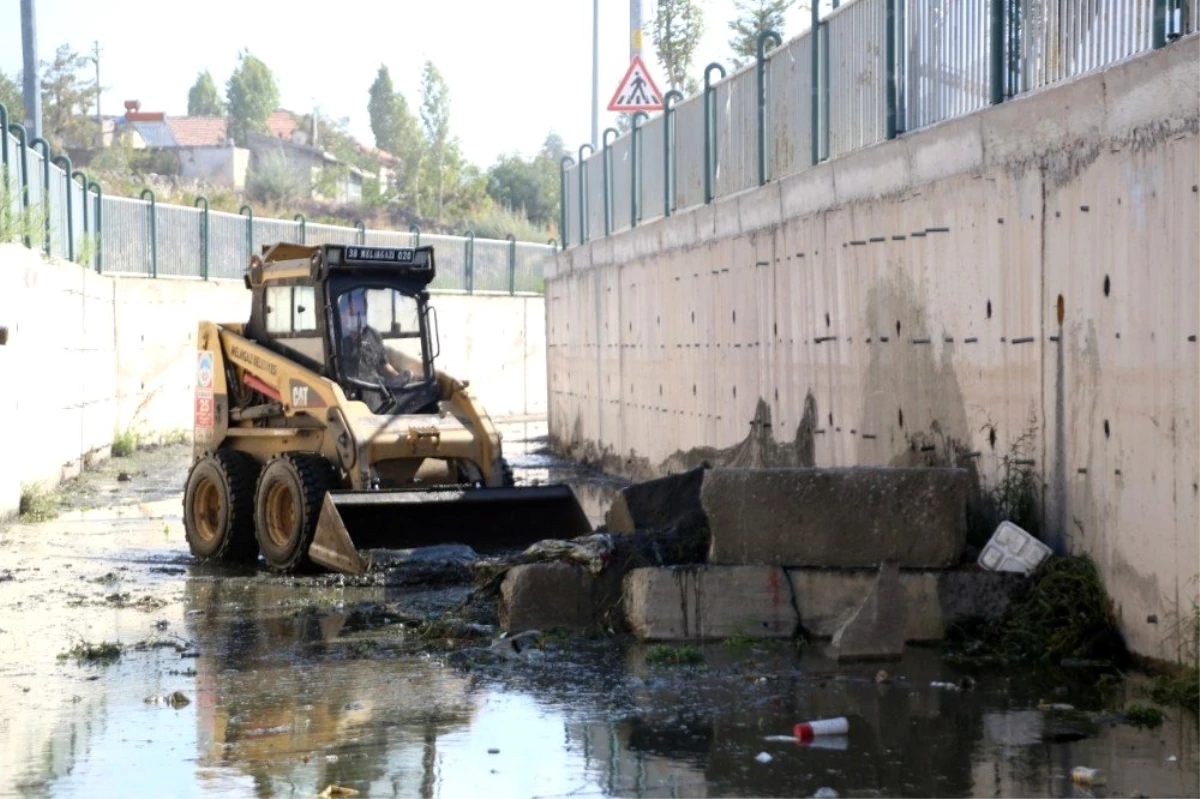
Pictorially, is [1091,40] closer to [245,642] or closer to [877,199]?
[877,199]

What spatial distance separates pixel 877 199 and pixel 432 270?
165 inches

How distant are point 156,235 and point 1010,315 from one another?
21.7m

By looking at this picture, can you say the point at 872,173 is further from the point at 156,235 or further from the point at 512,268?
the point at 512,268

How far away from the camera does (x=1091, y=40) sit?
1004 cm

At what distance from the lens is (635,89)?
23328mm

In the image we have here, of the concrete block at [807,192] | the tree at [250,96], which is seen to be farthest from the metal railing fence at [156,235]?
the tree at [250,96]

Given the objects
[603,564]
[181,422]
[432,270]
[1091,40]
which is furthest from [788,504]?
[181,422]

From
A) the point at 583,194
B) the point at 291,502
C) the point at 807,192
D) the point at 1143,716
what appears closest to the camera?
the point at 1143,716

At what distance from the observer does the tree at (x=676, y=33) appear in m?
33.2

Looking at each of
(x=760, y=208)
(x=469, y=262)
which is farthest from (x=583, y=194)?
(x=469, y=262)

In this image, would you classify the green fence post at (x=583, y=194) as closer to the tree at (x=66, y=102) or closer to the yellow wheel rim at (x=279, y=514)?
the yellow wheel rim at (x=279, y=514)

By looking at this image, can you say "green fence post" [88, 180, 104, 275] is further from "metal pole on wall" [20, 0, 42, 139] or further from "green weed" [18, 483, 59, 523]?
"green weed" [18, 483, 59, 523]

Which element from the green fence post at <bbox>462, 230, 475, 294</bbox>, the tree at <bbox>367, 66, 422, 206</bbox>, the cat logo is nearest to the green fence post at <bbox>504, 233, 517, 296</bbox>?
the green fence post at <bbox>462, 230, 475, 294</bbox>

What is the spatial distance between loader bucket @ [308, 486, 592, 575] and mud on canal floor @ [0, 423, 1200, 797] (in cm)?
105
